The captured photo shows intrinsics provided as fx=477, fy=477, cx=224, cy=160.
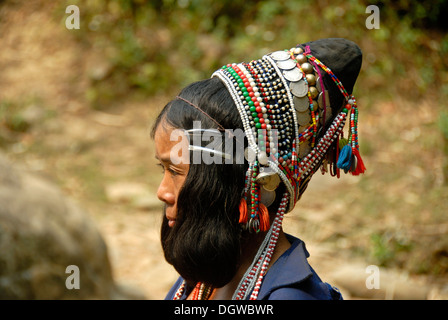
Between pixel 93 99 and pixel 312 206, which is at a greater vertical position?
pixel 93 99

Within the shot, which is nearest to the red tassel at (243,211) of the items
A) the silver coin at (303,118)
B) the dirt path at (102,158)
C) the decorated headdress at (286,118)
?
the decorated headdress at (286,118)

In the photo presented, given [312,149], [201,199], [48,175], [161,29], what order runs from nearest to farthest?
[201,199]
[312,149]
[48,175]
[161,29]

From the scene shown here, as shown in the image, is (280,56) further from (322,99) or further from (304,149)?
(304,149)

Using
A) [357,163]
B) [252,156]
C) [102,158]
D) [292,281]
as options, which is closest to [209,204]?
[252,156]

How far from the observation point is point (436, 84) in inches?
279

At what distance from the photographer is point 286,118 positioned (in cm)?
183

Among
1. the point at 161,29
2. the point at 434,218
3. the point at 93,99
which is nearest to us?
the point at 434,218

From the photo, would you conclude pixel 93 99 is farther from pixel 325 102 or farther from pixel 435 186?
pixel 325 102

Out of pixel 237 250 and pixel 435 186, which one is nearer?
pixel 237 250

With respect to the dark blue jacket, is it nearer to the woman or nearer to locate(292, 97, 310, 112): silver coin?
the woman

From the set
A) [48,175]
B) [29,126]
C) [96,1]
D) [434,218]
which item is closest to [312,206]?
[434,218]

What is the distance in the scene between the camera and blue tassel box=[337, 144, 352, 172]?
1.94 meters

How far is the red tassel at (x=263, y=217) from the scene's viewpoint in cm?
184
